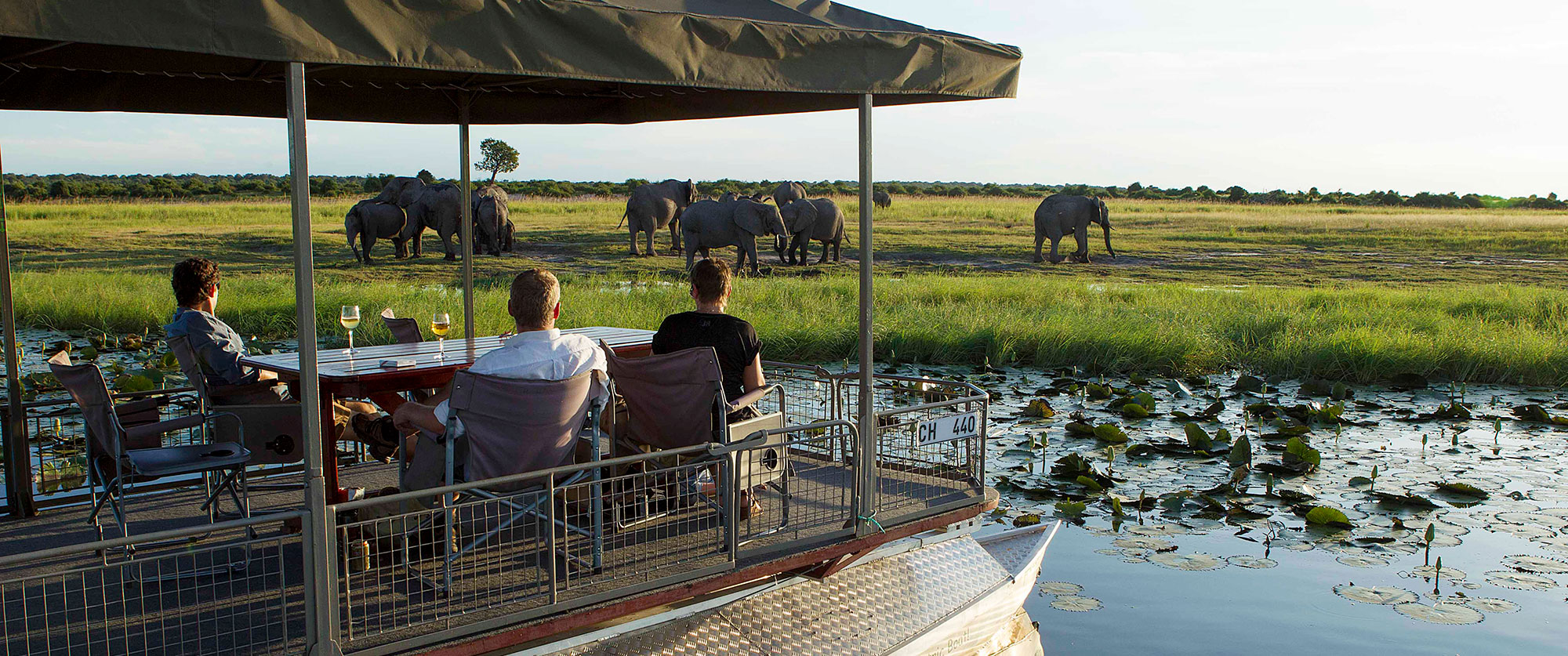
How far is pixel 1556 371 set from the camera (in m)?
11.3

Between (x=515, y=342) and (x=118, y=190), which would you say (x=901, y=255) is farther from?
(x=118, y=190)

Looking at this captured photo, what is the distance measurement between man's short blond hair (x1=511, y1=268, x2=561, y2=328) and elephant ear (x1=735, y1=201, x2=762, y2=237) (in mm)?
20123

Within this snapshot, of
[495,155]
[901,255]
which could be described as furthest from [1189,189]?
[901,255]

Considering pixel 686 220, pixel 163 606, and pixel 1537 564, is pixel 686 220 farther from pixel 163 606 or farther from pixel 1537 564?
pixel 163 606

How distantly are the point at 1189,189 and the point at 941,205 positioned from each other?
33461 millimetres

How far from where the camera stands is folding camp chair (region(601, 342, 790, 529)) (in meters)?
4.09

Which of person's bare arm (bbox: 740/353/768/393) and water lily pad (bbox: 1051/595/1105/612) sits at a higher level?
person's bare arm (bbox: 740/353/768/393)

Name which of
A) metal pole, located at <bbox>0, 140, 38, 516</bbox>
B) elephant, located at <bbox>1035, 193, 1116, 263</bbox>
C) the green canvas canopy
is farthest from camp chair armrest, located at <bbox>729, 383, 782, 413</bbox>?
elephant, located at <bbox>1035, 193, 1116, 263</bbox>

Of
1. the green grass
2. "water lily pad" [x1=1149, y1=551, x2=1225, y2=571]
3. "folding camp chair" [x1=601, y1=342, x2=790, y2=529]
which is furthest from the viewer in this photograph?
the green grass

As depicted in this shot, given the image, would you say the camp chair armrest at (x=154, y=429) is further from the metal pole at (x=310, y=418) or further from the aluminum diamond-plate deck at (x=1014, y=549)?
the aluminum diamond-plate deck at (x=1014, y=549)

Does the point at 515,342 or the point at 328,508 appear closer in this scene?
the point at 328,508

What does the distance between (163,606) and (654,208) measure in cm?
2470

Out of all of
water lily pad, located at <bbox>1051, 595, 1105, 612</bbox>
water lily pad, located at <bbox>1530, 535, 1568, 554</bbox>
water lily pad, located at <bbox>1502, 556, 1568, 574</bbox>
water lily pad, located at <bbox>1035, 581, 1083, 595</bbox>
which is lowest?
water lily pad, located at <bbox>1051, 595, 1105, 612</bbox>

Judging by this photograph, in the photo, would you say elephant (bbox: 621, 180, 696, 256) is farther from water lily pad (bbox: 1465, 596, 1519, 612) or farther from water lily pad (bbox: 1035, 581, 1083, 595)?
water lily pad (bbox: 1465, 596, 1519, 612)
